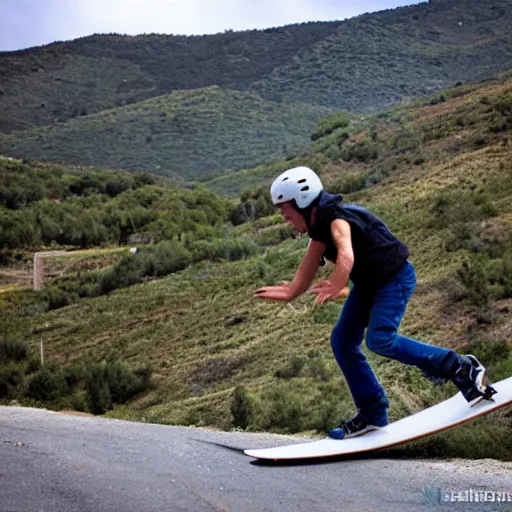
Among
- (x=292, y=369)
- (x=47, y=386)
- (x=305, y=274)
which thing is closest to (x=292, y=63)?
(x=47, y=386)

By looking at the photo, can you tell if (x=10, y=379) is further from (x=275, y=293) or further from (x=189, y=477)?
(x=189, y=477)

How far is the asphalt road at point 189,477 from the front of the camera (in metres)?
4.55

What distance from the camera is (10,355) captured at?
21844 millimetres

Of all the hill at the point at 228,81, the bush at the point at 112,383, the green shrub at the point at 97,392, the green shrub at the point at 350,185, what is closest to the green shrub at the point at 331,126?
the hill at the point at 228,81

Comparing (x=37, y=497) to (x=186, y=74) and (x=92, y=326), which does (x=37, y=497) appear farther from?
(x=186, y=74)

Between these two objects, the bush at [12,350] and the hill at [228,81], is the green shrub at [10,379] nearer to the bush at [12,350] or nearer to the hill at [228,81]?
the bush at [12,350]

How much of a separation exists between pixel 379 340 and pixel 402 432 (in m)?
0.69

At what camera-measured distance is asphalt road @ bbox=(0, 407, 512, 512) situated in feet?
14.9

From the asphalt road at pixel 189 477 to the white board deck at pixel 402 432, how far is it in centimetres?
7

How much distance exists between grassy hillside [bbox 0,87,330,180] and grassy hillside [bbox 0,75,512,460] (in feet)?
107

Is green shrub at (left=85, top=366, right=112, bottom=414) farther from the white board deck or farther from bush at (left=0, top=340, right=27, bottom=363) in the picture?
the white board deck

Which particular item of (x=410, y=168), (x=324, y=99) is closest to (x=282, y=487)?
(x=410, y=168)

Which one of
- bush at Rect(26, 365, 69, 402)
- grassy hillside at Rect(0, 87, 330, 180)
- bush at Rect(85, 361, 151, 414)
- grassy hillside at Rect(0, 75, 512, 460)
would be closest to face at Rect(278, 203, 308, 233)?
grassy hillside at Rect(0, 75, 512, 460)

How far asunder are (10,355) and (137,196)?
1211 inches
